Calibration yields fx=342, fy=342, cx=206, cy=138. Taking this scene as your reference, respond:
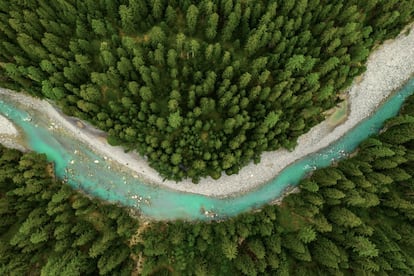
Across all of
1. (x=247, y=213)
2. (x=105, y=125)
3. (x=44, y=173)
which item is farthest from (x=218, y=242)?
(x=44, y=173)

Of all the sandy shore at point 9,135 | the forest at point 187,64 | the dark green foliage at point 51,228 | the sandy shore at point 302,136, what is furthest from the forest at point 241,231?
the forest at point 187,64

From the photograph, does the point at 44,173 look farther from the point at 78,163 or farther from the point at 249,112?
the point at 249,112

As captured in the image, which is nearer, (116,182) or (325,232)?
(325,232)

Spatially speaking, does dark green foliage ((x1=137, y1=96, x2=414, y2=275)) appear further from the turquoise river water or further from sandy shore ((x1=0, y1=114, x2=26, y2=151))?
sandy shore ((x1=0, y1=114, x2=26, y2=151))

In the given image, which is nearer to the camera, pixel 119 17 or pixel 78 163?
pixel 119 17

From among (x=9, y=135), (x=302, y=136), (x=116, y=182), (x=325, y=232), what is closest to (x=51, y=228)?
(x=116, y=182)

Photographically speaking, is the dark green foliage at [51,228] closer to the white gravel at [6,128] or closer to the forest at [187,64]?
the white gravel at [6,128]

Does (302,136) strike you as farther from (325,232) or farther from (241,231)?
(241,231)
